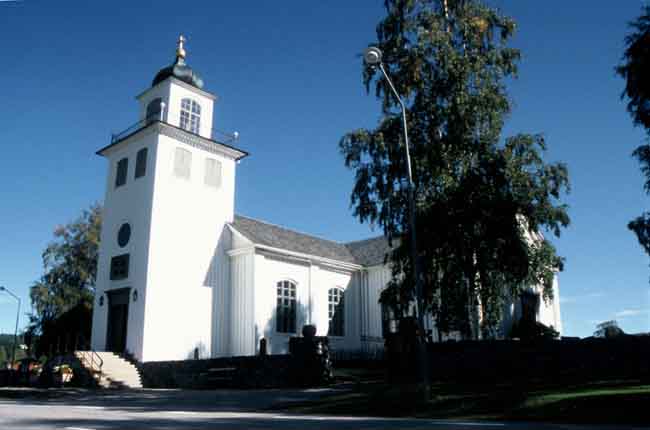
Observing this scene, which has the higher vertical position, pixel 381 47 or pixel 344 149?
pixel 381 47

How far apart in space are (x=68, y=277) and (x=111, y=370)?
2262 cm

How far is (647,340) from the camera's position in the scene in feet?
52.2

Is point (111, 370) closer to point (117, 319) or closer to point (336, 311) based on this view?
point (117, 319)

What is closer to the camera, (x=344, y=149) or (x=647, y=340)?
(x=647, y=340)

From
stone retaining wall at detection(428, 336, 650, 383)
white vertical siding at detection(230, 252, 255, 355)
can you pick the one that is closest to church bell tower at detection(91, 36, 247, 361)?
white vertical siding at detection(230, 252, 255, 355)

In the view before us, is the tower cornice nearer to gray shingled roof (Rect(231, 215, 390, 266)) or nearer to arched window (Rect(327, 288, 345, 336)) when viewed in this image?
gray shingled roof (Rect(231, 215, 390, 266))

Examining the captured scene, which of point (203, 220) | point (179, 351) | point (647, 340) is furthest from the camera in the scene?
point (203, 220)

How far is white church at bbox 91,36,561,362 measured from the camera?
86.5 feet

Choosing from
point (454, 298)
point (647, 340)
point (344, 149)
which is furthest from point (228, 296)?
point (647, 340)

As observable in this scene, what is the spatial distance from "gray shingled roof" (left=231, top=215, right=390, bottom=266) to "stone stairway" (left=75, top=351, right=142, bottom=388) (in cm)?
808

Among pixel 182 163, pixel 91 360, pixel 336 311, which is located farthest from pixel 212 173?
pixel 91 360

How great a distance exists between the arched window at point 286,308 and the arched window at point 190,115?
31.5 feet

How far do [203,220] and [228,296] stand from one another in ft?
13.6

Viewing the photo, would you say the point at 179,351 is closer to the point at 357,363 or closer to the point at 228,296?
the point at 228,296
